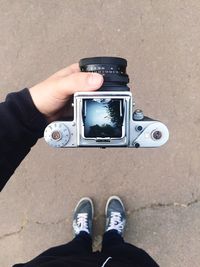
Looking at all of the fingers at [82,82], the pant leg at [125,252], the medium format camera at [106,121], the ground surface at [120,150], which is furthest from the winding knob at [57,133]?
the ground surface at [120,150]

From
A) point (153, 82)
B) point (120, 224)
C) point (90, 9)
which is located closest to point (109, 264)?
point (120, 224)

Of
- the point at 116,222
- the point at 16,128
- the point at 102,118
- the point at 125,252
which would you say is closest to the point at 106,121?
the point at 102,118

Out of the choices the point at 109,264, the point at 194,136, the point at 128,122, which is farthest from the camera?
the point at 194,136

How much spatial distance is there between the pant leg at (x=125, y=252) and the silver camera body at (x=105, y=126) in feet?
2.12

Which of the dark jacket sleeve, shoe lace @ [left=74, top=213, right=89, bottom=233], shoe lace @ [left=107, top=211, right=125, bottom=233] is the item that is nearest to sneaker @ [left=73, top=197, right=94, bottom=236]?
shoe lace @ [left=74, top=213, right=89, bottom=233]

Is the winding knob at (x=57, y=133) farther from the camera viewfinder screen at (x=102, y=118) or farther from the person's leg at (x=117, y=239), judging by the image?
the person's leg at (x=117, y=239)

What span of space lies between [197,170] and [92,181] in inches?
22.3

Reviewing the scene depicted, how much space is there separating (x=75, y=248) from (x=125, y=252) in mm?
269

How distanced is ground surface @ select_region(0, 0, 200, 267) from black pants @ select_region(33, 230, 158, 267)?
0.16 metres

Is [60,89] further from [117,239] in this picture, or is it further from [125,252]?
[117,239]

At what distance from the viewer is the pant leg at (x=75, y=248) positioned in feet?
6.85

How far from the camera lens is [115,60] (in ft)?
5.08

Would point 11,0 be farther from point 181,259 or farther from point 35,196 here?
point 181,259

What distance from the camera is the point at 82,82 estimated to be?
60.1 inches
